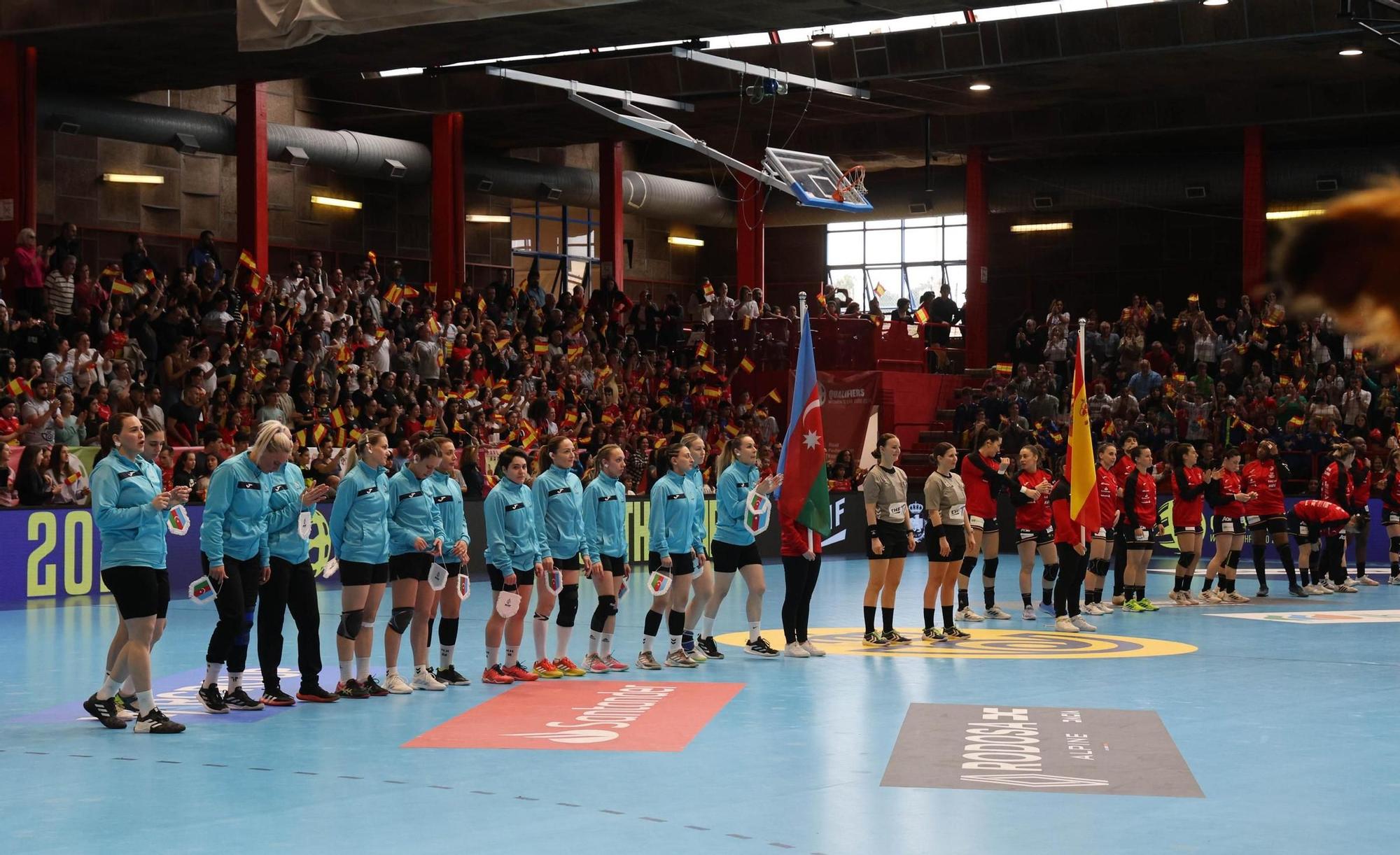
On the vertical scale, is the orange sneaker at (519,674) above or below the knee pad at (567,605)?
below

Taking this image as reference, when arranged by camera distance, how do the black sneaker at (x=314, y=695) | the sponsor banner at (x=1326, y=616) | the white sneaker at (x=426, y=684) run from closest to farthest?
the black sneaker at (x=314, y=695), the white sneaker at (x=426, y=684), the sponsor banner at (x=1326, y=616)

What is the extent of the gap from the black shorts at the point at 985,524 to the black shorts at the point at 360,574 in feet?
24.3

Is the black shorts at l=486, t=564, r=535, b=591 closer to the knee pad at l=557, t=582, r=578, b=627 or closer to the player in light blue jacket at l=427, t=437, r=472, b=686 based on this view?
the player in light blue jacket at l=427, t=437, r=472, b=686

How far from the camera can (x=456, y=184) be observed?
104 ft

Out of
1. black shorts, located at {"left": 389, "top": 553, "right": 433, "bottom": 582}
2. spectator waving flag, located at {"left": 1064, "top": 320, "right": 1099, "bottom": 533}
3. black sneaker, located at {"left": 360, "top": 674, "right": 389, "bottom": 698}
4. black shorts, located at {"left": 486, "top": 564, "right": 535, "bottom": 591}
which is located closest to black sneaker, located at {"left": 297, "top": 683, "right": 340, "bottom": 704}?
black sneaker, located at {"left": 360, "top": 674, "right": 389, "bottom": 698}

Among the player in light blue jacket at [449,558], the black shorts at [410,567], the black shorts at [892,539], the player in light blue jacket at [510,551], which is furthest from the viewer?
the black shorts at [892,539]

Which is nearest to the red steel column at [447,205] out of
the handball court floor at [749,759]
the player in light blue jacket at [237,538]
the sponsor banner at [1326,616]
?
the handball court floor at [749,759]

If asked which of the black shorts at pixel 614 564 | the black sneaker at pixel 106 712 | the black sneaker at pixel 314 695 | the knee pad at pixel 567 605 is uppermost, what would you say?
the black shorts at pixel 614 564

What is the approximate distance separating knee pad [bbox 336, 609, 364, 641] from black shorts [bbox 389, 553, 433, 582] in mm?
351

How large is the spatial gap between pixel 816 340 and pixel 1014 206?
7.66m

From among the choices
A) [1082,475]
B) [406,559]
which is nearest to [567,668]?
[406,559]

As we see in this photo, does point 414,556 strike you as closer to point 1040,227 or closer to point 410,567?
point 410,567

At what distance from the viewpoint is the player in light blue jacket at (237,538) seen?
33.7ft

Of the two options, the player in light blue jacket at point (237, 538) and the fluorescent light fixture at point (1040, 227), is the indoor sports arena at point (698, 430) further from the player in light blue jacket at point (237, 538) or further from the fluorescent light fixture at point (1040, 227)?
the fluorescent light fixture at point (1040, 227)
